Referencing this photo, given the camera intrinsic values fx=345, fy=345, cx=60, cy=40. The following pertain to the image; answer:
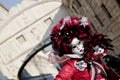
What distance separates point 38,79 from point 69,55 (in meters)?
14.3

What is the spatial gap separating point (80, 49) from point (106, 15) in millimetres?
10731

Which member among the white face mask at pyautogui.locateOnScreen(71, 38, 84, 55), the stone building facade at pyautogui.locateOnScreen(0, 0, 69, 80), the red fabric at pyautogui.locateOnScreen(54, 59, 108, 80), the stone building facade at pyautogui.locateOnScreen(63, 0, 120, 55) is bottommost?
the red fabric at pyautogui.locateOnScreen(54, 59, 108, 80)

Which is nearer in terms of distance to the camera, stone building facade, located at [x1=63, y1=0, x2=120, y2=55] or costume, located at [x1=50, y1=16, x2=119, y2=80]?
costume, located at [x1=50, y1=16, x2=119, y2=80]

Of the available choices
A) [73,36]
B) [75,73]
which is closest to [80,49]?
[73,36]

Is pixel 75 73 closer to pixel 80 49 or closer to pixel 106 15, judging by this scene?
pixel 80 49

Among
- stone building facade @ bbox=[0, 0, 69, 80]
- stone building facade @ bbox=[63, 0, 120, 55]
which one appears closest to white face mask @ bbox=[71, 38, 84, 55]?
stone building facade @ bbox=[63, 0, 120, 55]

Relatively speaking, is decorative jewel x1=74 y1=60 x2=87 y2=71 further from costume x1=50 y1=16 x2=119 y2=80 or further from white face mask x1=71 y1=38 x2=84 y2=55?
white face mask x1=71 y1=38 x2=84 y2=55

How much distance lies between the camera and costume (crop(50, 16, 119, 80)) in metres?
4.10

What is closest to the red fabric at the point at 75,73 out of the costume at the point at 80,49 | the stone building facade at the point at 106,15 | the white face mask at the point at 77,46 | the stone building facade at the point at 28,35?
the costume at the point at 80,49

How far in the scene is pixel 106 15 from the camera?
14656 millimetres

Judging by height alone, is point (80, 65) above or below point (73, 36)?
below

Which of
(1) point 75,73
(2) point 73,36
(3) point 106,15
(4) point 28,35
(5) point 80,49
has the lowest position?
(1) point 75,73

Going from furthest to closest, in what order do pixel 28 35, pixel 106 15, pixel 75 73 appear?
1. pixel 28 35
2. pixel 106 15
3. pixel 75 73

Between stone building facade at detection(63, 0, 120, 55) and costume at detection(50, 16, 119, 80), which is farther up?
stone building facade at detection(63, 0, 120, 55)
